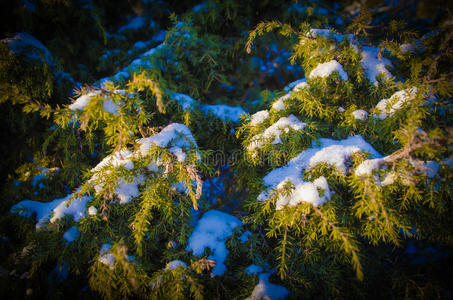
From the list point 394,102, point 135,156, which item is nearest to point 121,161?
point 135,156

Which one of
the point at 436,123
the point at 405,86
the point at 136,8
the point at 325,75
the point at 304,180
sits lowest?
the point at 304,180

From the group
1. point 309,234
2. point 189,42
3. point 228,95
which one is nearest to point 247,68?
point 228,95

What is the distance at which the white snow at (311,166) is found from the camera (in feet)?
5.07

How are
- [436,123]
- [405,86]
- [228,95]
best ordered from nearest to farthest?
[436,123] < [405,86] < [228,95]

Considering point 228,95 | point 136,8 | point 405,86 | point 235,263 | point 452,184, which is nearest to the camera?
point 452,184

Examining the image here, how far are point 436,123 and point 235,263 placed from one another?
2.27m

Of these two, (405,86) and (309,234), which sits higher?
(405,86)

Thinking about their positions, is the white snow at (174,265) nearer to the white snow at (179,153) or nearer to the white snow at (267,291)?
the white snow at (267,291)

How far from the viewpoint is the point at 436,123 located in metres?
1.60

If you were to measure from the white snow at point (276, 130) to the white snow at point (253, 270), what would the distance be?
3.67ft

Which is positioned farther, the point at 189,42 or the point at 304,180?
the point at 189,42

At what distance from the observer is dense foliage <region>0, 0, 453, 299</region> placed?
1458 mm

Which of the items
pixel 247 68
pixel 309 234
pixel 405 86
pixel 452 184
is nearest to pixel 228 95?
pixel 247 68

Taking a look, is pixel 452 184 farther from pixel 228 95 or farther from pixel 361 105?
pixel 228 95
